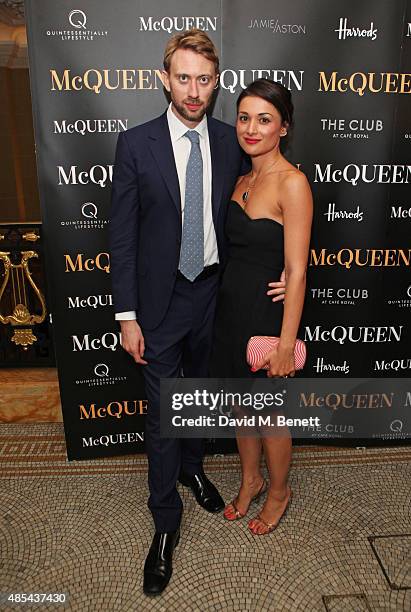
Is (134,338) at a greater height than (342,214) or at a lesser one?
lesser

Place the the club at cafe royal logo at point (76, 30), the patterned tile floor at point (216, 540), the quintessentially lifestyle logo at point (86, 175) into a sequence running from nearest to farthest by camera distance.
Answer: the patterned tile floor at point (216, 540), the the club at cafe royal logo at point (76, 30), the quintessentially lifestyle logo at point (86, 175)

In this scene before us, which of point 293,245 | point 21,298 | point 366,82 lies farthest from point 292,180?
point 21,298

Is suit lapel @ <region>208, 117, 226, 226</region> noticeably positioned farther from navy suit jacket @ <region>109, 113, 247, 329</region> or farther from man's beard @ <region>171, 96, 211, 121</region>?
man's beard @ <region>171, 96, 211, 121</region>

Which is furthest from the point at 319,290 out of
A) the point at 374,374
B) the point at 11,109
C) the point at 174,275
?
the point at 11,109

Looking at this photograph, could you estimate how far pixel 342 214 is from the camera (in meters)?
3.19

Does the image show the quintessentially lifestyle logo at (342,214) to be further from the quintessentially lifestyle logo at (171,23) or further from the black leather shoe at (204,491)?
the black leather shoe at (204,491)

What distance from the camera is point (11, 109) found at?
7.35 m

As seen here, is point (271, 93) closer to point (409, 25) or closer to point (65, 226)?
point (409, 25)

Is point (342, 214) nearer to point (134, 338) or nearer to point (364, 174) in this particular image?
point (364, 174)

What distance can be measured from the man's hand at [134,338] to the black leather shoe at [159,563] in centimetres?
82

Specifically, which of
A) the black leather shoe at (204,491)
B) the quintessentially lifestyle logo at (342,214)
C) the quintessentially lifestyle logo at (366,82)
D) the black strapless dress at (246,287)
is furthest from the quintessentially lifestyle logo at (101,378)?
the quintessentially lifestyle logo at (366,82)

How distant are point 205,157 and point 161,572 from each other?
1.86m

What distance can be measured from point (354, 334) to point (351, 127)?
3.88ft

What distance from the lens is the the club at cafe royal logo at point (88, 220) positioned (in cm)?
302
